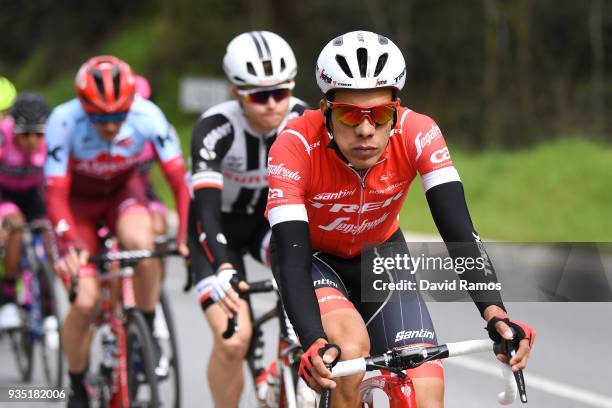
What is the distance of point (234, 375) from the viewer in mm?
5441

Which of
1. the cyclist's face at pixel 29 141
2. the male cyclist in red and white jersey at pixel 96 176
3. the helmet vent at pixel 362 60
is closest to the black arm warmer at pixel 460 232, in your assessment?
the helmet vent at pixel 362 60

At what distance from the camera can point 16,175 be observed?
880 cm

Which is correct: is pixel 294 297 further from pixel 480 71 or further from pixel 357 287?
pixel 480 71

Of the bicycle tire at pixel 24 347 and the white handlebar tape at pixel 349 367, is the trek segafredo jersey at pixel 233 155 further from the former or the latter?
the bicycle tire at pixel 24 347

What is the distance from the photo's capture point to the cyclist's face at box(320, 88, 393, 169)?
383 centimetres

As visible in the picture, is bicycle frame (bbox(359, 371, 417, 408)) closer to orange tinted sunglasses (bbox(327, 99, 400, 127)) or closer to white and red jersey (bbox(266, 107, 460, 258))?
white and red jersey (bbox(266, 107, 460, 258))

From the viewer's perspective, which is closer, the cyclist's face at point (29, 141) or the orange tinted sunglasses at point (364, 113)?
the orange tinted sunglasses at point (364, 113)

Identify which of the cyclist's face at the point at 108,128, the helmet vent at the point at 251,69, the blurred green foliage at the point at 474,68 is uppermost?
the blurred green foliage at the point at 474,68

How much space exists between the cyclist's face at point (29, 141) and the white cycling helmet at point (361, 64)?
5.04 meters

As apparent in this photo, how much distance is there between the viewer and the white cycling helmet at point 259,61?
18.1 feet

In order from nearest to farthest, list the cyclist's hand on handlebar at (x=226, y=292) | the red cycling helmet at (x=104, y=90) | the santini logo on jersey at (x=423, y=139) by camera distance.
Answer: the santini logo on jersey at (x=423, y=139), the cyclist's hand on handlebar at (x=226, y=292), the red cycling helmet at (x=104, y=90)

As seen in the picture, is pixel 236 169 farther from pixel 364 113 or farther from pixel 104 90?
pixel 364 113

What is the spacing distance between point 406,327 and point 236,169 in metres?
1.98

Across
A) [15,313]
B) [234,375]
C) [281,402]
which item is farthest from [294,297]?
[15,313]
